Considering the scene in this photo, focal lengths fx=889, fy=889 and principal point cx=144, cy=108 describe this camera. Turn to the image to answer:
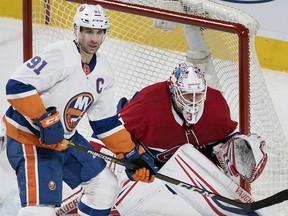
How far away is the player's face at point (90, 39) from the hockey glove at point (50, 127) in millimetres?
256

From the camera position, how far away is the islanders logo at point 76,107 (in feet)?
10.5

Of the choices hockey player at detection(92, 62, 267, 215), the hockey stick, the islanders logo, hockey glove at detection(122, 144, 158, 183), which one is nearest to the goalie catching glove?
hockey player at detection(92, 62, 267, 215)

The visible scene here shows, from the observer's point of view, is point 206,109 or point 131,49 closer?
point 206,109

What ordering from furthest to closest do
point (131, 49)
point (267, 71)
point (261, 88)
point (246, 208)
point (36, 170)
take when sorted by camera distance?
1. point (267, 71)
2. point (131, 49)
3. point (261, 88)
4. point (246, 208)
5. point (36, 170)

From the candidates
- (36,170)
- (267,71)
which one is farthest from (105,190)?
(267,71)

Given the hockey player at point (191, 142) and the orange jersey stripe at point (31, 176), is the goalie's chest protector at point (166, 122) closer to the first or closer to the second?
the hockey player at point (191, 142)

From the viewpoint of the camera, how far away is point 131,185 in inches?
142

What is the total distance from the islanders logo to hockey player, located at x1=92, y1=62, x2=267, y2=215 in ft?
1.13

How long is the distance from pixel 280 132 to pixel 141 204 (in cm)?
69

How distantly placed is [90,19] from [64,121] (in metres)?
0.38

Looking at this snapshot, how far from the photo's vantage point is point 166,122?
355 centimetres

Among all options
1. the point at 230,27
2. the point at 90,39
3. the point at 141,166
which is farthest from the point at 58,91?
the point at 230,27

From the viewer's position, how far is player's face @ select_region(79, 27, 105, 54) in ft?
10.4

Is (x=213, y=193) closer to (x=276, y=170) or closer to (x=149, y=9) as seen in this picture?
(x=276, y=170)
